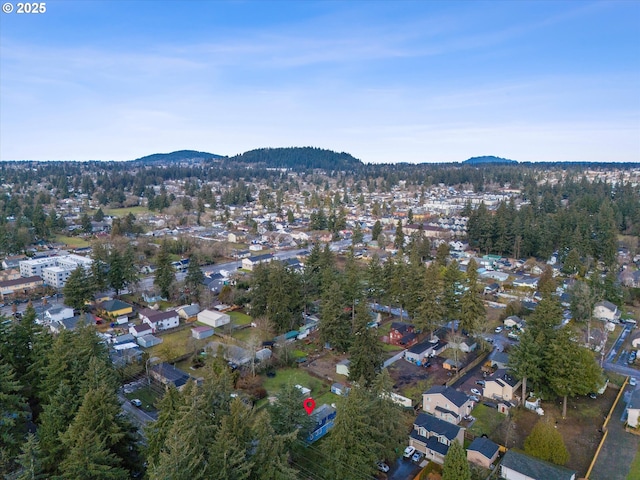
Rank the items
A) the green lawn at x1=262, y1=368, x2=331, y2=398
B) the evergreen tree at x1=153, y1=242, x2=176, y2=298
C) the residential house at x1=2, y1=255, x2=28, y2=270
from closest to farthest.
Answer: the green lawn at x1=262, y1=368, x2=331, y2=398, the evergreen tree at x1=153, y1=242, x2=176, y2=298, the residential house at x1=2, y1=255, x2=28, y2=270

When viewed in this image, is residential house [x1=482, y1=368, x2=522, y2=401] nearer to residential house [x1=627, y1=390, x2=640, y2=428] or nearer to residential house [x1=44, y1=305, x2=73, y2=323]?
residential house [x1=627, y1=390, x2=640, y2=428]

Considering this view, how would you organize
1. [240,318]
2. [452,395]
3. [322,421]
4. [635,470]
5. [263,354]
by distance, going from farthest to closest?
[240,318], [263,354], [452,395], [322,421], [635,470]

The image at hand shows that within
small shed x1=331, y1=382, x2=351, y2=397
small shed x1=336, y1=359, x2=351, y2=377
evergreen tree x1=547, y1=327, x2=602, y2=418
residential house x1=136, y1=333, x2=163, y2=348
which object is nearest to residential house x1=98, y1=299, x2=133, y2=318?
residential house x1=136, y1=333, x2=163, y2=348

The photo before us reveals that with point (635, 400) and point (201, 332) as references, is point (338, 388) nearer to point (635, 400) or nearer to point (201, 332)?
point (201, 332)

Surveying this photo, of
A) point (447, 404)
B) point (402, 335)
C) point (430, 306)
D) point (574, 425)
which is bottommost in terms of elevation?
point (574, 425)

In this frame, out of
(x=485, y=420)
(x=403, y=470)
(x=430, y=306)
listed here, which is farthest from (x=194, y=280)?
(x=485, y=420)
